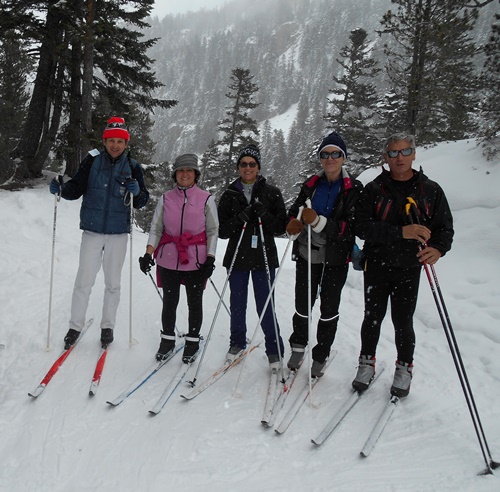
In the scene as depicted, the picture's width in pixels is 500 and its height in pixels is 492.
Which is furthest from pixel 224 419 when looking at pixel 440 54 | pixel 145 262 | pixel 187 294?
pixel 440 54

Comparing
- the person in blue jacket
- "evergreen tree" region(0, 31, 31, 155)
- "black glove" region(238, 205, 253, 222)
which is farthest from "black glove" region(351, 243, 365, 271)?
"evergreen tree" region(0, 31, 31, 155)

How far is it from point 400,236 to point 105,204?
10.8 feet

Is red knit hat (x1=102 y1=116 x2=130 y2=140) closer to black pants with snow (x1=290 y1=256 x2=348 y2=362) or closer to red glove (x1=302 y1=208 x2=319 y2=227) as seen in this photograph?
red glove (x1=302 y1=208 x2=319 y2=227)

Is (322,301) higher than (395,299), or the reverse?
(395,299)

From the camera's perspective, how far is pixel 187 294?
14.0 ft

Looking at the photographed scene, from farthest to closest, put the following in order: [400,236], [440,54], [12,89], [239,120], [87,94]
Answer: [239,120] < [12,89] < [87,94] < [440,54] < [400,236]

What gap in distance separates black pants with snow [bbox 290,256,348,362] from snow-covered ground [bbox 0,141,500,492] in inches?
16.2

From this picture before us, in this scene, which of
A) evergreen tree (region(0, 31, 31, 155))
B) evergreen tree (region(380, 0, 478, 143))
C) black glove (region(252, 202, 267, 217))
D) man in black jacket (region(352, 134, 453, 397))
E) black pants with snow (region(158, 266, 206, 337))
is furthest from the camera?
evergreen tree (region(0, 31, 31, 155))

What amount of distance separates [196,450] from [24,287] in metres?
4.85

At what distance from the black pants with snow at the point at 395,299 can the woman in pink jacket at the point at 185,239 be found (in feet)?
5.70

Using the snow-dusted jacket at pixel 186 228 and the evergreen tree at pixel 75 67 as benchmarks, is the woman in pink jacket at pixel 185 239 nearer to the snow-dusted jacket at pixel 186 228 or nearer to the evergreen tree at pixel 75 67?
the snow-dusted jacket at pixel 186 228

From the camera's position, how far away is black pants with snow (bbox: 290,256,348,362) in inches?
150

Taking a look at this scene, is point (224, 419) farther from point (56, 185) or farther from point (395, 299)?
point (56, 185)

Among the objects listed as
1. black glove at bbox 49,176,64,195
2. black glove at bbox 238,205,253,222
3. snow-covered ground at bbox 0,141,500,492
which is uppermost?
black glove at bbox 49,176,64,195
